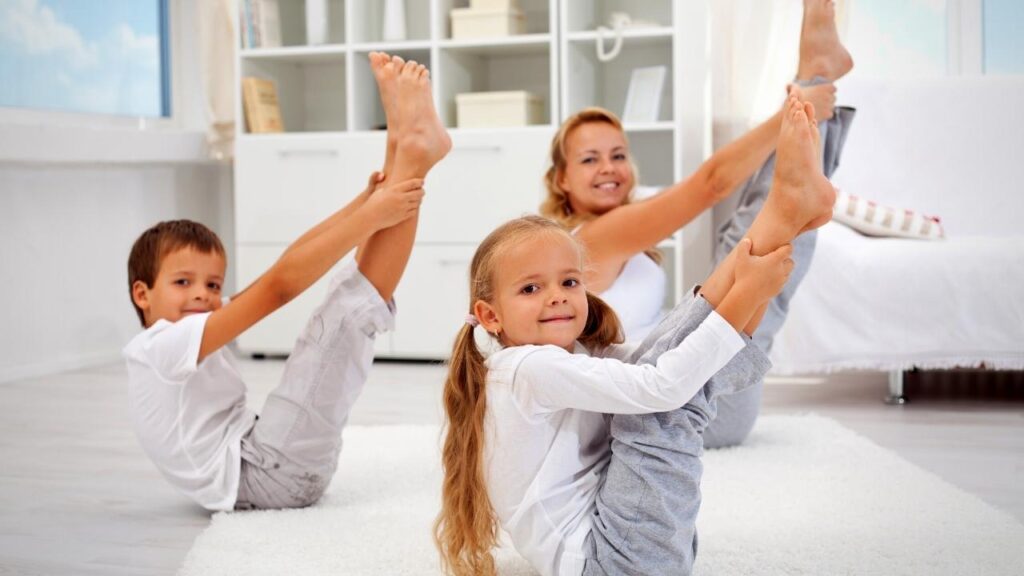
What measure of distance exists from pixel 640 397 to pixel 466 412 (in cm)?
25

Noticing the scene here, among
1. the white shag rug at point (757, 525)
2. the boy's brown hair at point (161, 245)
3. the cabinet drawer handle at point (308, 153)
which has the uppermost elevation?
the cabinet drawer handle at point (308, 153)

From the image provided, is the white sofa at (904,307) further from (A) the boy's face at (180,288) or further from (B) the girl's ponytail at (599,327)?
(A) the boy's face at (180,288)

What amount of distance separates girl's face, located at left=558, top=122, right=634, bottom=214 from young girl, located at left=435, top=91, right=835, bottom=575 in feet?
2.44

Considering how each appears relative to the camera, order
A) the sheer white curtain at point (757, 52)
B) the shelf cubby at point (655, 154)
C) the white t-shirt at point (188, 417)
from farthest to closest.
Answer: the shelf cubby at point (655, 154) < the sheer white curtain at point (757, 52) < the white t-shirt at point (188, 417)

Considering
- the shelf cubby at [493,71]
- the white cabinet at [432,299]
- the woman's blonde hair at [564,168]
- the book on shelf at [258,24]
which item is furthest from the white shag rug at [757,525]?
the book on shelf at [258,24]

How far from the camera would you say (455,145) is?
3693 mm

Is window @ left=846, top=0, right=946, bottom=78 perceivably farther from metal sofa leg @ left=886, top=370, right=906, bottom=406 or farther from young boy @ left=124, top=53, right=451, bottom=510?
young boy @ left=124, top=53, right=451, bottom=510

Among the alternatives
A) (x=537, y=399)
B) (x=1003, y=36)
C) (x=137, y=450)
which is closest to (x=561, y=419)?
(x=537, y=399)

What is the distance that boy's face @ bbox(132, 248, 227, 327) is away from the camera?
182 cm

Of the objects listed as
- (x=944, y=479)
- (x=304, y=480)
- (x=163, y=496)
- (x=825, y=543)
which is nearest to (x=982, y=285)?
(x=944, y=479)

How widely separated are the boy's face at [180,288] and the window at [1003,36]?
10.3 feet

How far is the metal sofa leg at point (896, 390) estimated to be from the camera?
2.90 meters

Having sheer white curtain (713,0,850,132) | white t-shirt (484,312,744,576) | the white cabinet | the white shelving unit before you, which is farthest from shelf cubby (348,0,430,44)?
white t-shirt (484,312,744,576)

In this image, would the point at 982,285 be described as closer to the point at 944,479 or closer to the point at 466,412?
the point at 944,479
